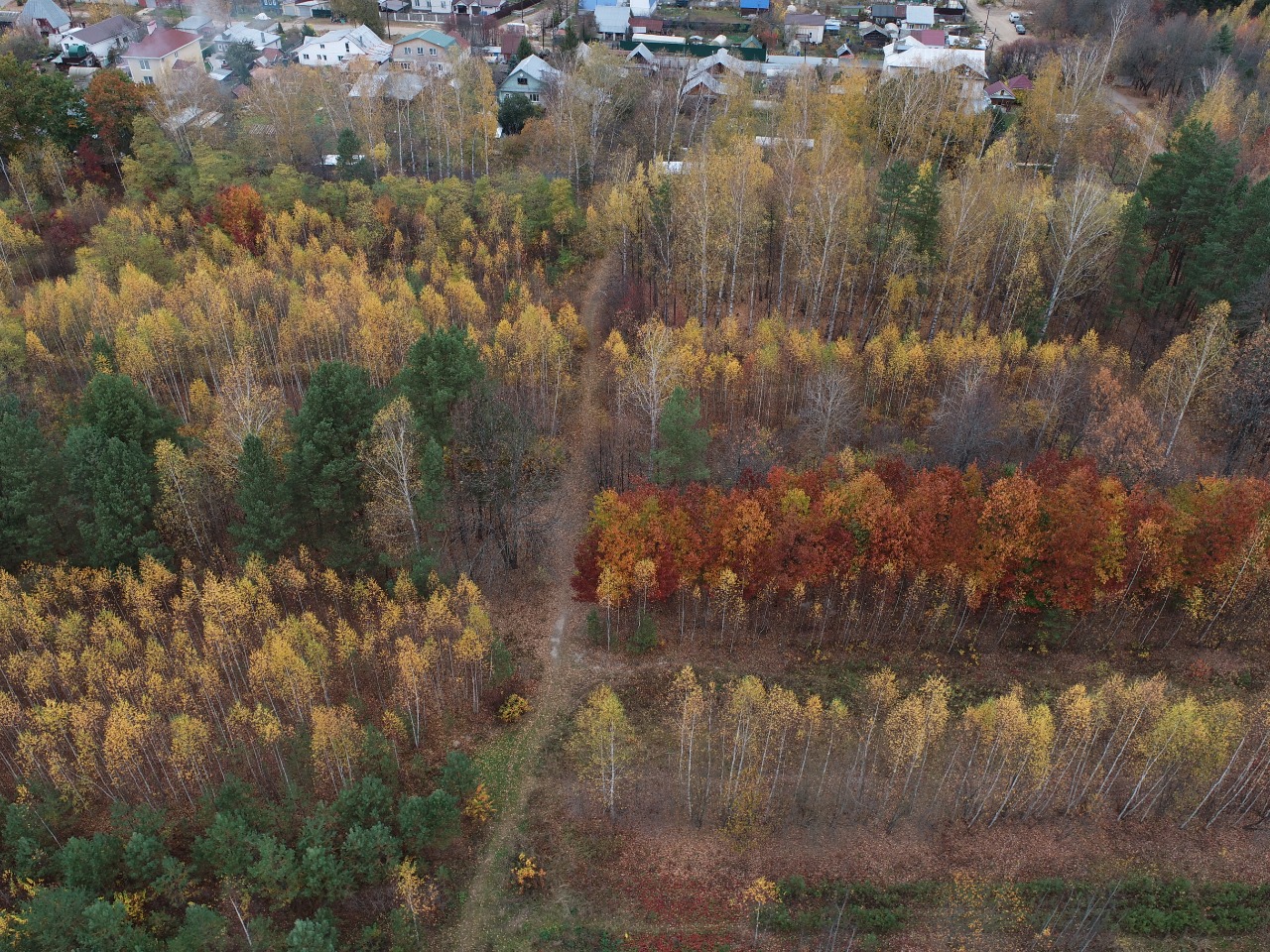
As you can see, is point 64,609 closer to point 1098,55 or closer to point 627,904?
point 627,904

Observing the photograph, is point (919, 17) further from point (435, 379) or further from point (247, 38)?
point (435, 379)

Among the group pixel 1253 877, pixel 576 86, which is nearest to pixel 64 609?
pixel 1253 877

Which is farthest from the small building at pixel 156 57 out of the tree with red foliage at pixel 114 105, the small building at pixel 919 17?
the small building at pixel 919 17

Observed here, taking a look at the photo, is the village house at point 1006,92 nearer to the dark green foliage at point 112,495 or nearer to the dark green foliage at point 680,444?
the dark green foliage at point 680,444

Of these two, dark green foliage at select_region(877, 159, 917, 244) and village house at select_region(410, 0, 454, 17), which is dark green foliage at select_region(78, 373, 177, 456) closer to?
dark green foliage at select_region(877, 159, 917, 244)

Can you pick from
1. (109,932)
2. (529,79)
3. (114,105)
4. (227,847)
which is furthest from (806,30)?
(109,932)

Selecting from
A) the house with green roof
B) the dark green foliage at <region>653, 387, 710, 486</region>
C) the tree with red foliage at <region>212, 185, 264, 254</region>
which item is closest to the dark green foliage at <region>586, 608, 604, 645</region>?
the dark green foliage at <region>653, 387, 710, 486</region>
